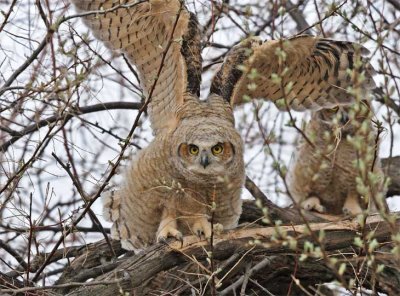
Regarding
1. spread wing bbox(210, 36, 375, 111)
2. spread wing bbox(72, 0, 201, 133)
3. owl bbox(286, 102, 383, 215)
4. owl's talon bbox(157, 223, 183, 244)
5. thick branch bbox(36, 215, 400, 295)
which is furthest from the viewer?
owl bbox(286, 102, 383, 215)

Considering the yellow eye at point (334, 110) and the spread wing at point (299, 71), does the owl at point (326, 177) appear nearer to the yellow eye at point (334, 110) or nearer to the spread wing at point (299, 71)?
the yellow eye at point (334, 110)

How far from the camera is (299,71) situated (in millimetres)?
5629

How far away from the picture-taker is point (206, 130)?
4.89 metres

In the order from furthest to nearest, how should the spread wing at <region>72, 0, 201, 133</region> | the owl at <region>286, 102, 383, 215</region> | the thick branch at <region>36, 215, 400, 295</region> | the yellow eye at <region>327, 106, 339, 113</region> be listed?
the owl at <region>286, 102, 383, 215</region> < the yellow eye at <region>327, 106, 339, 113</region> < the spread wing at <region>72, 0, 201, 133</region> < the thick branch at <region>36, 215, 400, 295</region>

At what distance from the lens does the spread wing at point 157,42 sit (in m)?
4.98

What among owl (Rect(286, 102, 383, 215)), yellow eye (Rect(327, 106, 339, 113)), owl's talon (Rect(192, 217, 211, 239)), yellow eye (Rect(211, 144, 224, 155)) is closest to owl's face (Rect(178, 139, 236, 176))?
yellow eye (Rect(211, 144, 224, 155))

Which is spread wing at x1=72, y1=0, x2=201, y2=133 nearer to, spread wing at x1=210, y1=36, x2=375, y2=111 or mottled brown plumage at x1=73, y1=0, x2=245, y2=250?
mottled brown plumage at x1=73, y1=0, x2=245, y2=250

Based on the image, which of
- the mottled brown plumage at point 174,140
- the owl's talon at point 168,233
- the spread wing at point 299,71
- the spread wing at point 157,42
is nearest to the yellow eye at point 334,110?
the spread wing at point 299,71

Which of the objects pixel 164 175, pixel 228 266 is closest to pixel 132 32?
pixel 164 175

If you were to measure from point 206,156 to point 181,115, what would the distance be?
1.50 feet

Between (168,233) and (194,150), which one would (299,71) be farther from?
(168,233)

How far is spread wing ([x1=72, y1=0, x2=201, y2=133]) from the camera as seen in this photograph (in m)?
4.98

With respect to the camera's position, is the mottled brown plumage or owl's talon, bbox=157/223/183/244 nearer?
owl's talon, bbox=157/223/183/244

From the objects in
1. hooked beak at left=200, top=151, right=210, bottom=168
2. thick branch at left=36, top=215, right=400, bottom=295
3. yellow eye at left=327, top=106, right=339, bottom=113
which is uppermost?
yellow eye at left=327, top=106, right=339, bottom=113
